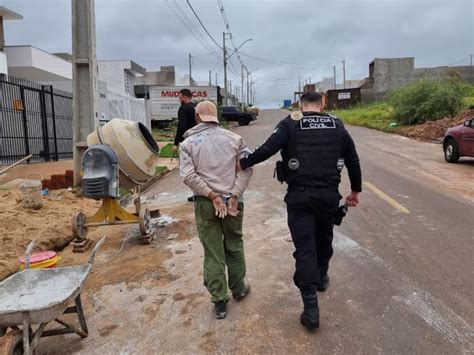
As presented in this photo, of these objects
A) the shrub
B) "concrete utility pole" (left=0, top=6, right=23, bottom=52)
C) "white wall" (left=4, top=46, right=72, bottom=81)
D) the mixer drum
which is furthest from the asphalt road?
"concrete utility pole" (left=0, top=6, right=23, bottom=52)

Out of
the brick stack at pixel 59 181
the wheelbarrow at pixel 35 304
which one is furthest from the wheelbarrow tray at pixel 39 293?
the brick stack at pixel 59 181

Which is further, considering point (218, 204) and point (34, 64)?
point (34, 64)

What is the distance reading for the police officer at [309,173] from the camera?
3.88 meters

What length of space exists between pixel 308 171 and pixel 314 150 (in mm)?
176

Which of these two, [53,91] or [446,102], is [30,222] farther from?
[446,102]

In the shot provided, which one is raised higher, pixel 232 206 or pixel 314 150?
pixel 314 150

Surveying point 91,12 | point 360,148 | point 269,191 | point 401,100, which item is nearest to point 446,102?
point 401,100

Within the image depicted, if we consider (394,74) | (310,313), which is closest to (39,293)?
(310,313)

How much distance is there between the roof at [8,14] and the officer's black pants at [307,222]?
2481cm

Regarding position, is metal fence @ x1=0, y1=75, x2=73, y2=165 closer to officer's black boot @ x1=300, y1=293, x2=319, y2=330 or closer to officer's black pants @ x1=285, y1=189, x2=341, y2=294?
officer's black pants @ x1=285, y1=189, x2=341, y2=294

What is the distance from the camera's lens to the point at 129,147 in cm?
644

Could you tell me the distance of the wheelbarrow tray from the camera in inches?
125

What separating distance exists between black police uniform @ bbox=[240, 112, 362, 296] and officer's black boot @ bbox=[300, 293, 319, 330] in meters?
0.05

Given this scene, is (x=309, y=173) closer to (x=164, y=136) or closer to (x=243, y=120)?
(x=164, y=136)
